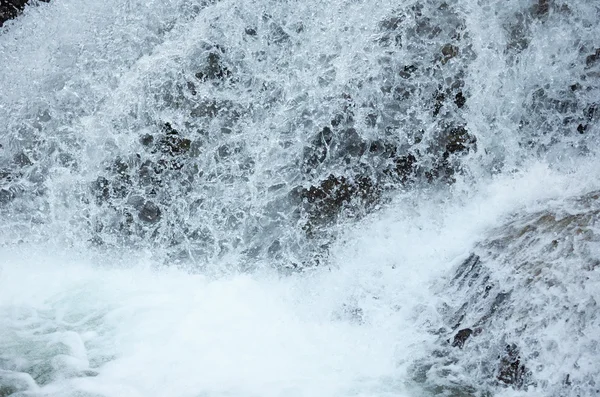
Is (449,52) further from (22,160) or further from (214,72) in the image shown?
(22,160)

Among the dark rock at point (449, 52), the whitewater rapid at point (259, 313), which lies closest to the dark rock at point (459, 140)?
the whitewater rapid at point (259, 313)

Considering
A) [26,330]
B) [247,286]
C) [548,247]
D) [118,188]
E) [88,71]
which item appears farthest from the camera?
[88,71]

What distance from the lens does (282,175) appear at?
15.3 feet

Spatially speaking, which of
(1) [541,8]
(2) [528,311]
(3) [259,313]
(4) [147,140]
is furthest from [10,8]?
(2) [528,311]

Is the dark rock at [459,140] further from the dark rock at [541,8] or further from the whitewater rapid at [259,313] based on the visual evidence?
the dark rock at [541,8]

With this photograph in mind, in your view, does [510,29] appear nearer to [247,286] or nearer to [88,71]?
[247,286]

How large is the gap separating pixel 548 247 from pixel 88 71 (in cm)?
420

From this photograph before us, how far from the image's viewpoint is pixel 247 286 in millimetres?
4449

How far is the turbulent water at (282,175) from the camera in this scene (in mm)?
3910

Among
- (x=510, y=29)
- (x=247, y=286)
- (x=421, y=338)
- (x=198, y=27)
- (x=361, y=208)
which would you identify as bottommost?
(x=421, y=338)

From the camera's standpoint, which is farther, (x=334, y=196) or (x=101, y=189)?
(x=101, y=189)

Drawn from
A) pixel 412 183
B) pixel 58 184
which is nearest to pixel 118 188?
pixel 58 184

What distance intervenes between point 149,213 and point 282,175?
122cm

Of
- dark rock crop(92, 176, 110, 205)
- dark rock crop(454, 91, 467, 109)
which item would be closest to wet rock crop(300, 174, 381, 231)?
dark rock crop(454, 91, 467, 109)
